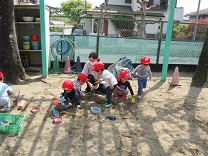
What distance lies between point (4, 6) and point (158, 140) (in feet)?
15.4

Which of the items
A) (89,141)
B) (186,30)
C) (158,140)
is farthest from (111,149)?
(186,30)

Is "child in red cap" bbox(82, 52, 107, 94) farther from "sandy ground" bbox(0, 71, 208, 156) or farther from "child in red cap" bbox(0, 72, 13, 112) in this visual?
"child in red cap" bbox(0, 72, 13, 112)

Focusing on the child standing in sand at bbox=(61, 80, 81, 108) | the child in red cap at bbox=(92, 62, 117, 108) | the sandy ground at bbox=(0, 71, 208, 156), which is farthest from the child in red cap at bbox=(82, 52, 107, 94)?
the child standing in sand at bbox=(61, 80, 81, 108)

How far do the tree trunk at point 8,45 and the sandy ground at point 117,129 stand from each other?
1.49 ft

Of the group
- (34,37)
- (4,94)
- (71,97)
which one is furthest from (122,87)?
(34,37)

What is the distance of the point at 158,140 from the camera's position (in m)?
3.30

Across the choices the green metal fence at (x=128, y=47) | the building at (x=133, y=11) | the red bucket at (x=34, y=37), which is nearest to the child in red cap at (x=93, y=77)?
the green metal fence at (x=128, y=47)

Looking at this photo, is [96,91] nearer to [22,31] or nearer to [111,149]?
[111,149]

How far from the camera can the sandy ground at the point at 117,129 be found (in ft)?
9.78

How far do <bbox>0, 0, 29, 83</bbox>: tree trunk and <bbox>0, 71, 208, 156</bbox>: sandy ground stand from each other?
17.9 inches

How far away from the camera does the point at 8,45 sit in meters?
5.40

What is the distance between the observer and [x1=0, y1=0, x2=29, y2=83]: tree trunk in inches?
207

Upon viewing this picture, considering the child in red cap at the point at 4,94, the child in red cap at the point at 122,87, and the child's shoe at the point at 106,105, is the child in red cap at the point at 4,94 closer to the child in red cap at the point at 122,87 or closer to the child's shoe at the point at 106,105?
the child's shoe at the point at 106,105

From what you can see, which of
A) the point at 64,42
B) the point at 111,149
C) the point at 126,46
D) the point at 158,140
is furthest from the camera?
the point at 126,46
